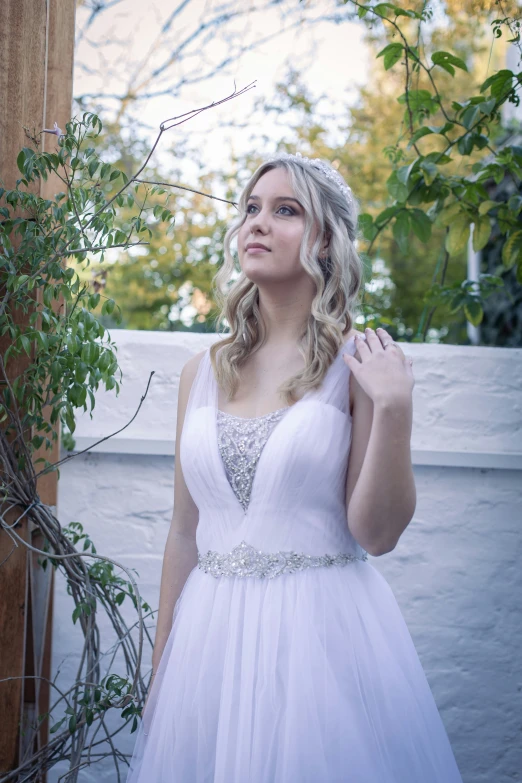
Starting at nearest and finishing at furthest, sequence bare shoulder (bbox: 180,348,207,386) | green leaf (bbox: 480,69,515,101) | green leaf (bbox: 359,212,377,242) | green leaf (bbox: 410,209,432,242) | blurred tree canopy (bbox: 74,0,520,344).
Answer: bare shoulder (bbox: 180,348,207,386), green leaf (bbox: 480,69,515,101), green leaf (bbox: 410,209,432,242), green leaf (bbox: 359,212,377,242), blurred tree canopy (bbox: 74,0,520,344)

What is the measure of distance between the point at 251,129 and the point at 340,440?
20.6ft

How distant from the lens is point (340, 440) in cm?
173

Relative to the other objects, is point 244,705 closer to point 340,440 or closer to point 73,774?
point 340,440

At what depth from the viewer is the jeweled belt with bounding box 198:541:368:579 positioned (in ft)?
5.59

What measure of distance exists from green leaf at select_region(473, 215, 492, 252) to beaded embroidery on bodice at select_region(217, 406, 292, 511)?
5.10 ft

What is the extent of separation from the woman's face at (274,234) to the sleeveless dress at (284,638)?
0.87 ft

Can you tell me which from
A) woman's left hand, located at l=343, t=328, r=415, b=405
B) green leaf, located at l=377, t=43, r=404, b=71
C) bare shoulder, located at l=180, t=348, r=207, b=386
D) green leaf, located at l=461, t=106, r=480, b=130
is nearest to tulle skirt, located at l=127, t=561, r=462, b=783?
woman's left hand, located at l=343, t=328, r=415, b=405

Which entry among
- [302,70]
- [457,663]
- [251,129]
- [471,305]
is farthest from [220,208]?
[457,663]

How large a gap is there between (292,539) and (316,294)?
654 mm

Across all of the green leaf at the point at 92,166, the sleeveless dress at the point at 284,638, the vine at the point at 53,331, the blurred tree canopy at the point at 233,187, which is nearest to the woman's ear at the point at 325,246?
the sleeveless dress at the point at 284,638

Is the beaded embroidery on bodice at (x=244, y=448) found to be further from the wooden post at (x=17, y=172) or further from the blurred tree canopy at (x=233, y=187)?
the blurred tree canopy at (x=233, y=187)

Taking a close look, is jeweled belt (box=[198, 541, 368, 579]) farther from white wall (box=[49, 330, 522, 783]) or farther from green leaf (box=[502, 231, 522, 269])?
green leaf (box=[502, 231, 522, 269])

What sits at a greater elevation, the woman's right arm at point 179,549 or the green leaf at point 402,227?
the green leaf at point 402,227

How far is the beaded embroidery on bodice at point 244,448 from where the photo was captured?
1.76 m
